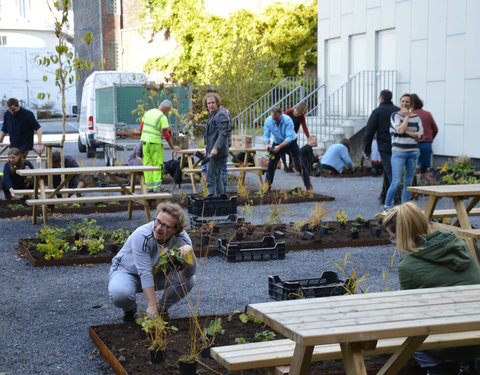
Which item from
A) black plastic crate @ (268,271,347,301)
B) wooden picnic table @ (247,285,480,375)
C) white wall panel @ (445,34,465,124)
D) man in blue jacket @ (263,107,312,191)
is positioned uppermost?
white wall panel @ (445,34,465,124)

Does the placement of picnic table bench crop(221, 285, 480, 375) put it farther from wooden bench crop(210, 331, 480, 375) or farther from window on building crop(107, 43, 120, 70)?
window on building crop(107, 43, 120, 70)

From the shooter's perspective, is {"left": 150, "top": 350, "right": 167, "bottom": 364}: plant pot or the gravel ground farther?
the gravel ground

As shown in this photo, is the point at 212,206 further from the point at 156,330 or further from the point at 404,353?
the point at 404,353

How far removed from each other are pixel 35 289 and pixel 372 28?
49.6 ft

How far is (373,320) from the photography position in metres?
3.26

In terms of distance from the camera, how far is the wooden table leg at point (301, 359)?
333cm

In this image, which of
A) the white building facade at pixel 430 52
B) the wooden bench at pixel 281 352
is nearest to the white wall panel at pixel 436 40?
the white building facade at pixel 430 52

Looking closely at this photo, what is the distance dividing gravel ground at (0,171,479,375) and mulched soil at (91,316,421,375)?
0.50 ft

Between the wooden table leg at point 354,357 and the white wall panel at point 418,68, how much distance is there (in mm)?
15510

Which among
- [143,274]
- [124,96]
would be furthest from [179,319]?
[124,96]

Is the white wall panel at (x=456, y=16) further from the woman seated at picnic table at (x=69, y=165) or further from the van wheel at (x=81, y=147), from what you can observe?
the van wheel at (x=81, y=147)

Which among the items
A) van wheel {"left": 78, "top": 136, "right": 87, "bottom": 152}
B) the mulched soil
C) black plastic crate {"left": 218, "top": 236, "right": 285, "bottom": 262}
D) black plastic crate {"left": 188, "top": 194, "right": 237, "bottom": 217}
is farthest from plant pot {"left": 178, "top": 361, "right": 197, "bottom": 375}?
van wheel {"left": 78, "top": 136, "right": 87, "bottom": 152}

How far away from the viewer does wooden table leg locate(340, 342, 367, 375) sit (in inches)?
127

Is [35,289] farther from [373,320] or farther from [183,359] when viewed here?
[373,320]
